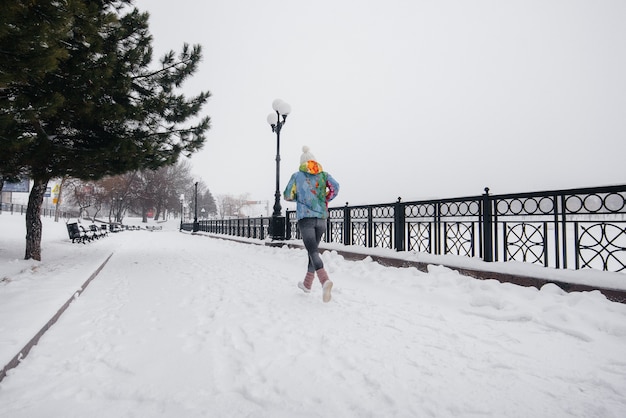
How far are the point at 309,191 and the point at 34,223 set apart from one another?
8130mm

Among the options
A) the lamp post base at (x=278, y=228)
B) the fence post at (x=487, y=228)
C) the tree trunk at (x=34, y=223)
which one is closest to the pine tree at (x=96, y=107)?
the tree trunk at (x=34, y=223)

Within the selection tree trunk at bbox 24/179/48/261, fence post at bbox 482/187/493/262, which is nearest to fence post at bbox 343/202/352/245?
fence post at bbox 482/187/493/262

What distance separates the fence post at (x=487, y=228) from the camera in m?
5.10

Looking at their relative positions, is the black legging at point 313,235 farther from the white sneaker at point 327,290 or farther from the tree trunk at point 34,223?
the tree trunk at point 34,223

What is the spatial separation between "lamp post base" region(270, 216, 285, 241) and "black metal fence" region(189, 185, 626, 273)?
13.4 ft

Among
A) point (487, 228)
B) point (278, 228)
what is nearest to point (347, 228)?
point (278, 228)

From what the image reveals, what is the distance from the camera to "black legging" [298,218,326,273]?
13.4 ft

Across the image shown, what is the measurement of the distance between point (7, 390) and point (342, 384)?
223 centimetres

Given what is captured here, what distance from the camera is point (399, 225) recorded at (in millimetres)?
6984

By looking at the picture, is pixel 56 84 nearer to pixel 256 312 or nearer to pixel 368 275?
pixel 256 312

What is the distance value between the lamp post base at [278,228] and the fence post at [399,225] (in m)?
5.72

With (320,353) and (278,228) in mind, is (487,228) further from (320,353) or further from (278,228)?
(278,228)

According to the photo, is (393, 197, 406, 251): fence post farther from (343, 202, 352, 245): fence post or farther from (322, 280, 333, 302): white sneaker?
(322, 280, 333, 302): white sneaker

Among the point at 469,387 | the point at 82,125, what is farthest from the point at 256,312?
the point at 82,125
